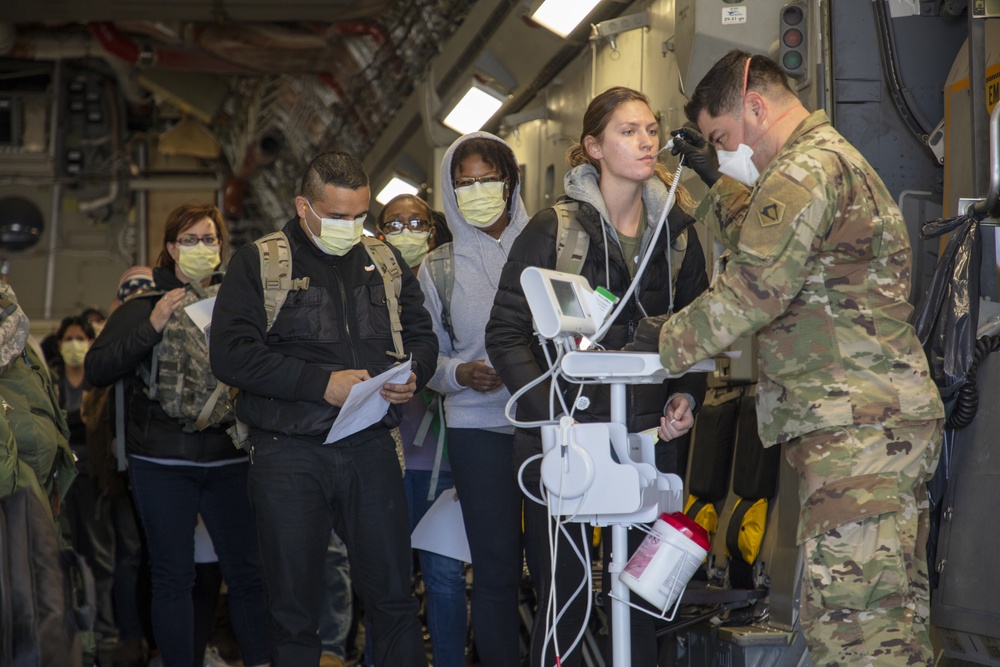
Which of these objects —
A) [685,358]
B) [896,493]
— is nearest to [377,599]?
[685,358]

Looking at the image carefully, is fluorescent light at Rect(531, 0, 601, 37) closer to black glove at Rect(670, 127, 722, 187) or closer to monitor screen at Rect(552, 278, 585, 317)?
black glove at Rect(670, 127, 722, 187)

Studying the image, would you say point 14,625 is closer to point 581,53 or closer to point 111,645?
point 111,645

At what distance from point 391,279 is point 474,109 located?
3.71 metres

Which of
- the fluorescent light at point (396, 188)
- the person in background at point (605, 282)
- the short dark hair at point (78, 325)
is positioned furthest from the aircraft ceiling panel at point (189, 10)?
the person in background at point (605, 282)

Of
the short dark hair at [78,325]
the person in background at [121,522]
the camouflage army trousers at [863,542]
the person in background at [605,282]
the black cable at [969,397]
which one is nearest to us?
the camouflage army trousers at [863,542]

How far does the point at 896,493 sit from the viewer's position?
244 cm

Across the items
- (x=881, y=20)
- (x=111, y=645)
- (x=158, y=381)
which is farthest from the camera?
(x=111, y=645)

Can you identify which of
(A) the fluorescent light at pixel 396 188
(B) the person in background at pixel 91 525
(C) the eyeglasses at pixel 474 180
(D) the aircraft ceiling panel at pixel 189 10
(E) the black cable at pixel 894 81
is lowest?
(B) the person in background at pixel 91 525

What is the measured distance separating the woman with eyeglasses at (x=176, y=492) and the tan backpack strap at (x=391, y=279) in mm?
939

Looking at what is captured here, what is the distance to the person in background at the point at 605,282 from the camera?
9.72ft

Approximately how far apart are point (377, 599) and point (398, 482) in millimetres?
332

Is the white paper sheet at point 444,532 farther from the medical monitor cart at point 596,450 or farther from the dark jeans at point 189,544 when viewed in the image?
the medical monitor cart at point 596,450

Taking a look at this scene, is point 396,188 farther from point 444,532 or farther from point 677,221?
point 677,221

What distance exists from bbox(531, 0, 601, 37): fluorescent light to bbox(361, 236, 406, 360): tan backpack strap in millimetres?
2139
